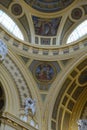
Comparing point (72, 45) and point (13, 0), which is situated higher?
point (13, 0)

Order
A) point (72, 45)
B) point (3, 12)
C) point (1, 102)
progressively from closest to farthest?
1. point (1, 102)
2. point (72, 45)
3. point (3, 12)

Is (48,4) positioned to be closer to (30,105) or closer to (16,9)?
(16,9)

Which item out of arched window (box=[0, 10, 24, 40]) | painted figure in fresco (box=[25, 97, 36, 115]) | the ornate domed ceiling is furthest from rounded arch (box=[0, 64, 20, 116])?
the ornate domed ceiling

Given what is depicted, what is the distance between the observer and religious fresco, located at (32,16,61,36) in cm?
2125

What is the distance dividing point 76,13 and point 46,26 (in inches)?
96.3

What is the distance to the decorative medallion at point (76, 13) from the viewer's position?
21188mm

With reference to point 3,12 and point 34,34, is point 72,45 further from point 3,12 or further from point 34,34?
point 3,12

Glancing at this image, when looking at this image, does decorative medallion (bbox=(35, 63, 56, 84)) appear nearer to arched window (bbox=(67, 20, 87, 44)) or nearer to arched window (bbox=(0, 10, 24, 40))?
arched window (bbox=(0, 10, 24, 40))

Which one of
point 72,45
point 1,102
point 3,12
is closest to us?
point 1,102

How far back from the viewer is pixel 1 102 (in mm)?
17703

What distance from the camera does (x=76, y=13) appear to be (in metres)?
21.3

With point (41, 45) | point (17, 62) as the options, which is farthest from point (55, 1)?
point (17, 62)

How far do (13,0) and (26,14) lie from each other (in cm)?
138

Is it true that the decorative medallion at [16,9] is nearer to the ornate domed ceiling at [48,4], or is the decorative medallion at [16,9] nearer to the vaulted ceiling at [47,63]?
the vaulted ceiling at [47,63]
